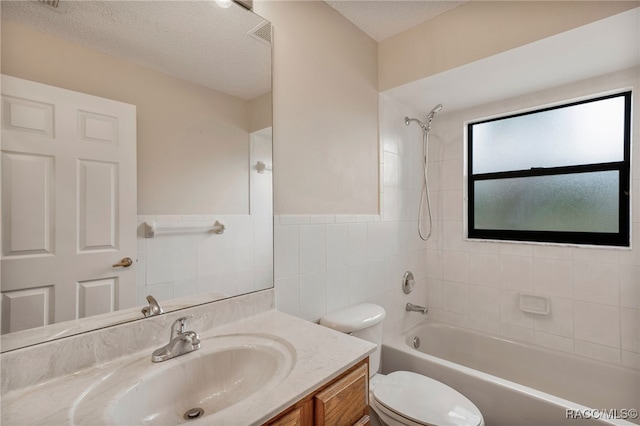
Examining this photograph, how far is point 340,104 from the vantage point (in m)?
1.73

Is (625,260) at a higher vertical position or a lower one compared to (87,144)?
lower

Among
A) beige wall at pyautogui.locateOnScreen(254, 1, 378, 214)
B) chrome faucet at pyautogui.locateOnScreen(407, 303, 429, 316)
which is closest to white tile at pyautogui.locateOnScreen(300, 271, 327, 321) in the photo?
beige wall at pyautogui.locateOnScreen(254, 1, 378, 214)

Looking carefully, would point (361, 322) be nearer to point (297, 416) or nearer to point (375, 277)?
point (375, 277)

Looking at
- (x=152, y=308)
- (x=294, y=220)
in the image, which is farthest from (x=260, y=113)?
(x=152, y=308)

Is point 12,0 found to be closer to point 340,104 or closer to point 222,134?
point 222,134

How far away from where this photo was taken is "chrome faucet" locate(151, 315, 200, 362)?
2.96 feet

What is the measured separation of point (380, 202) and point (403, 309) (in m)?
0.82

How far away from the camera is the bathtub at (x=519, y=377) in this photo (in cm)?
136

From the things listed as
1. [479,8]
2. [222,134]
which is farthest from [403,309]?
[479,8]

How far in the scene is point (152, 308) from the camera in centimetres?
99

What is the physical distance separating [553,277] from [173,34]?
248 cm

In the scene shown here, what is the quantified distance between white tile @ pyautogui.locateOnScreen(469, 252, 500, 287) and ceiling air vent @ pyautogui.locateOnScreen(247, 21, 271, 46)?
2.01m

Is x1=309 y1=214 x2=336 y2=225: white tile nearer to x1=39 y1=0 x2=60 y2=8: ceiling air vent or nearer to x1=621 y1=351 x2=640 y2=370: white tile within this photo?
x1=39 y1=0 x2=60 y2=8: ceiling air vent

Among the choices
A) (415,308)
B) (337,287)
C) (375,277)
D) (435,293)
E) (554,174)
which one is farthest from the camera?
(435,293)
